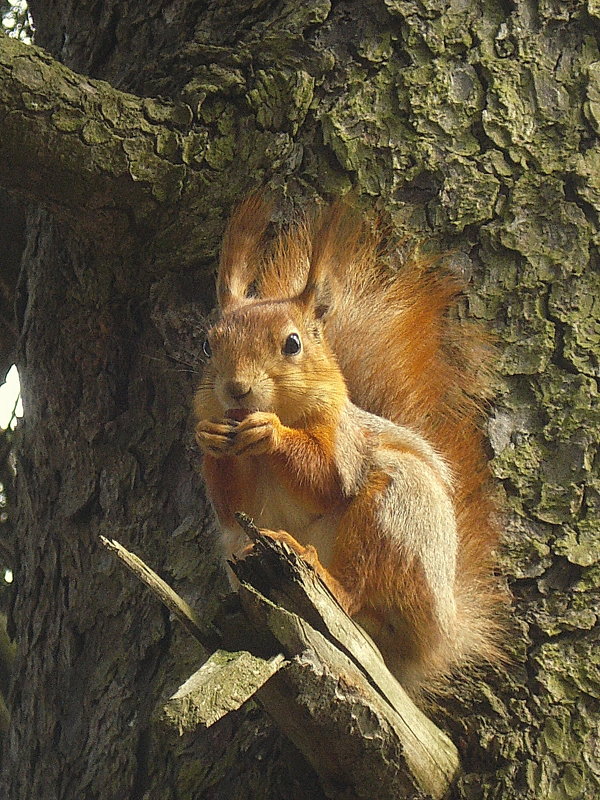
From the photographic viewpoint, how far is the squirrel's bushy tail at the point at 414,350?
1727 millimetres

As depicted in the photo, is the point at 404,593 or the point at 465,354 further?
the point at 465,354

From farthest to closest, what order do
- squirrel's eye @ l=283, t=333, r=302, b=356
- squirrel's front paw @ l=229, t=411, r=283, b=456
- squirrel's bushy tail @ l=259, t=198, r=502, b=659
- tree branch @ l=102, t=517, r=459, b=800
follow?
1. squirrel's bushy tail @ l=259, t=198, r=502, b=659
2. squirrel's eye @ l=283, t=333, r=302, b=356
3. squirrel's front paw @ l=229, t=411, r=283, b=456
4. tree branch @ l=102, t=517, r=459, b=800

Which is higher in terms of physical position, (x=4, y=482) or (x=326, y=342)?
(x=326, y=342)

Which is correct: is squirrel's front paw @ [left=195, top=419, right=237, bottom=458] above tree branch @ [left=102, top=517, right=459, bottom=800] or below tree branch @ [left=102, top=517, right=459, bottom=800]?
above

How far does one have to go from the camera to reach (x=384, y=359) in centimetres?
177

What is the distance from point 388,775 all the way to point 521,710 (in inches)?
10.5

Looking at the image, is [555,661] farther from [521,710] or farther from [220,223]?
[220,223]

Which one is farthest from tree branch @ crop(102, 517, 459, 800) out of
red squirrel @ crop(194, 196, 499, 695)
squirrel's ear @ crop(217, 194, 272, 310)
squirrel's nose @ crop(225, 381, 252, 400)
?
squirrel's ear @ crop(217, 194, 272, 310)

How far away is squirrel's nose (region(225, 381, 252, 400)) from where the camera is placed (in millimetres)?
1548

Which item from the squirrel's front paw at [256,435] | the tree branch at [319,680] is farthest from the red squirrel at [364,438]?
the tree branch at [319,680]

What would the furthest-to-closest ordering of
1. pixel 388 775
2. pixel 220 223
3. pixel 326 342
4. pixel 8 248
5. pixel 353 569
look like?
pixel 8 248 < pixel 220 223 < pixel 326 342 < pixel 353 569 < pixel 388 775

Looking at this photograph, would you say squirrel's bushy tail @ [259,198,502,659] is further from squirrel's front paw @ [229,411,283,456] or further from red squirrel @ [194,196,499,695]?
squirrel's front paw @ [229,411,283,456]

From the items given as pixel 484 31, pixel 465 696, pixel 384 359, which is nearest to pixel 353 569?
pixel 465 696

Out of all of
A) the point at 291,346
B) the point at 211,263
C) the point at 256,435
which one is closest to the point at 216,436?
the point at 256,435
